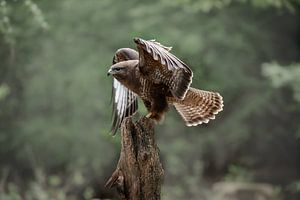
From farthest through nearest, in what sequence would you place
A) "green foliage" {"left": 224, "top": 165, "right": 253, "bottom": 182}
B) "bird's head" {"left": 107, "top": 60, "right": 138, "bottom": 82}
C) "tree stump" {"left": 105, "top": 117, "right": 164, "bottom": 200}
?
1. "green foliage" {"left": 224, "top": 165, "right": 253, "bottom": 182}
2. "bird's head" {"left": 107, "top": 60, "right": 138, "bottom": 82}
3. "tree stump" {"left": 105, "top": 117, "right": 164, "bottom": 200}

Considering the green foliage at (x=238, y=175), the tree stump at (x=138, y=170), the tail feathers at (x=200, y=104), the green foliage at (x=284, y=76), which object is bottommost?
the green foliage at (x=238, y=175)

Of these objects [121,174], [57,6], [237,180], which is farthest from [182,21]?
[121,174]

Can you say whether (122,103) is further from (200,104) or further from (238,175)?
(238,175)

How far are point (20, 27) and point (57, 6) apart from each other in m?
1.47

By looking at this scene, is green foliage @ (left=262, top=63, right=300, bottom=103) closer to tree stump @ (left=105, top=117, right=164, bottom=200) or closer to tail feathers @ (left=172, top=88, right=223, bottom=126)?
tail feathers @ (left=172, top=88, right=223, bottom=126)

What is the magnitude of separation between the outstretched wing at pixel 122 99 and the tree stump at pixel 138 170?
90cm

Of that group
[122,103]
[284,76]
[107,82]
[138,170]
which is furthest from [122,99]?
[107,82]

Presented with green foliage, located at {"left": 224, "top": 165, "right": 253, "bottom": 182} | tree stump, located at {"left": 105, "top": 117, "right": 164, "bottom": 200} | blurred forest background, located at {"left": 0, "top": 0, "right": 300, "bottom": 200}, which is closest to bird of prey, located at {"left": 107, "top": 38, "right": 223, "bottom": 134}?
tree stump, located at {"left": 105, "top": 117, "right": 164, "bottom": 200}

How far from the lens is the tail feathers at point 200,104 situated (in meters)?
5.98

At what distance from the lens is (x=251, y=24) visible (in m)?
13.5

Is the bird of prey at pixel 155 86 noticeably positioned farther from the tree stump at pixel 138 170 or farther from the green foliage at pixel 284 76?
the green foliage at pixel 284 76

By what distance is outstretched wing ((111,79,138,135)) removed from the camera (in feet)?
19.8

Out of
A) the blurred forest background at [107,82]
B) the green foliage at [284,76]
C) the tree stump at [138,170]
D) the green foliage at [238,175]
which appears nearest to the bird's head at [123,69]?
the tree stump at [138,170]

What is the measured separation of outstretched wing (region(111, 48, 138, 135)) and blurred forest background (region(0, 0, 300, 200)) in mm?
6466
